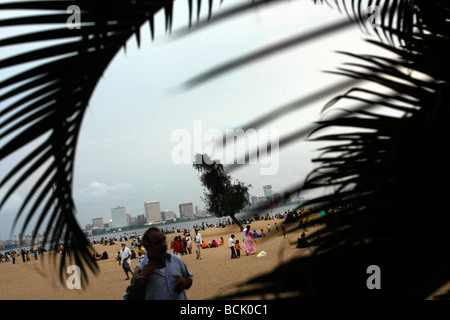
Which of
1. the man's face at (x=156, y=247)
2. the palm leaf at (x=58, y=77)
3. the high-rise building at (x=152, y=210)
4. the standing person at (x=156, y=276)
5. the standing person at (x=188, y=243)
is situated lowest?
the standing person at (x=188, y=243)

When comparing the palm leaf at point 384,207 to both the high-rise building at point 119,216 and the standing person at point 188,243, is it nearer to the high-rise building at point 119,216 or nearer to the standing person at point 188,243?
the standing person at point 188,243

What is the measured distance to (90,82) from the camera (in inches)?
45.7

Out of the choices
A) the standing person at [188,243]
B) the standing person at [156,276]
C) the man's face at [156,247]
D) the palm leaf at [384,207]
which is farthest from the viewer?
the standing person at [188,243]

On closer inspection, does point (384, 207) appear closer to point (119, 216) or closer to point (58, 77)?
point (58, 77)

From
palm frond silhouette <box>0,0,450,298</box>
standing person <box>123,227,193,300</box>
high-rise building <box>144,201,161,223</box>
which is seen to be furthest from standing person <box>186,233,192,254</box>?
high-rise building <box>144,201,161,223</box>

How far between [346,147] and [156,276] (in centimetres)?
249

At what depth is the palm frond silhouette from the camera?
618mm

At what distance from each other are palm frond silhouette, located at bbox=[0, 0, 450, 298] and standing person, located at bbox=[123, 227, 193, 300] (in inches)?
65.5

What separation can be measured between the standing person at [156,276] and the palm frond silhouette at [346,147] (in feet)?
5.46

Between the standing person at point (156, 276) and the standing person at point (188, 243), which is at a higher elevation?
the standing person at point (156, 276)

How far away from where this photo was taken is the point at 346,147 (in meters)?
0.87

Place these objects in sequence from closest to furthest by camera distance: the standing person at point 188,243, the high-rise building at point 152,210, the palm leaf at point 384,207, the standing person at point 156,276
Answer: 1. the palm leaf at point 384,207
2. the standing person at point 156,276
3. the standing person at point 188,243
4. the high-rise building at point 152,210

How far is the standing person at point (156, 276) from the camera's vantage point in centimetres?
295

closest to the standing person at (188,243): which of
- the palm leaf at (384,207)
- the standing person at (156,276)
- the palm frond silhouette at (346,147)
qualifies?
the standing person at (156,276)
